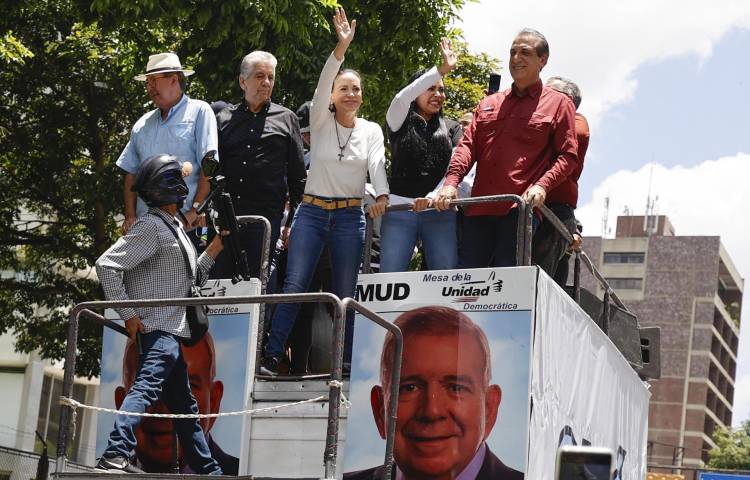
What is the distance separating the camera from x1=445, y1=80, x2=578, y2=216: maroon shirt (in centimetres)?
802

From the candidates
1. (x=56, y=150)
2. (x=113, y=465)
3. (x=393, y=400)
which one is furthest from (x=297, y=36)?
(x=113, y=465)

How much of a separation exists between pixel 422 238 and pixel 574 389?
4.44ft

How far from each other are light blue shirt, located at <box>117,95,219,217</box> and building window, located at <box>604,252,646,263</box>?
392 ft

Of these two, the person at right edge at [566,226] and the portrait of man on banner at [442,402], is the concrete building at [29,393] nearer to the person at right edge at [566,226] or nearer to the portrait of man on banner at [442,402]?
the person at right edge at [566,226]

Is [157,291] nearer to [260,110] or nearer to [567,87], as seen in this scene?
[260,110]

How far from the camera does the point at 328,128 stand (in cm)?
860

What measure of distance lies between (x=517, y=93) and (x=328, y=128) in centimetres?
127

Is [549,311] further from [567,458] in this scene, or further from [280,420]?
[567,458]

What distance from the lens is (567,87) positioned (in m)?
9.22

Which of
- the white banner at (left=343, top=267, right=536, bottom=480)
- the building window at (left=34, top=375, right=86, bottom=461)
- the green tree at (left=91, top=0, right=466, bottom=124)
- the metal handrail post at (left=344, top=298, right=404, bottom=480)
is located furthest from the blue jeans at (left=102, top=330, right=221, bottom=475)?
the building window at (left=34, top=375, right=86, bottom=461)

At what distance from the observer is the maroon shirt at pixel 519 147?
8016 mm

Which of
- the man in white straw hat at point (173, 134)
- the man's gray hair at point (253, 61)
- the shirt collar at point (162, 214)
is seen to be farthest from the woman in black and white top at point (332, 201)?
the shirt collar at point (162, 214)

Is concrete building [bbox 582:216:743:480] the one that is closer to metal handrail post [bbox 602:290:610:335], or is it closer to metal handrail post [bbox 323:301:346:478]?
metal handrail post [bbox 602:290:610:335]

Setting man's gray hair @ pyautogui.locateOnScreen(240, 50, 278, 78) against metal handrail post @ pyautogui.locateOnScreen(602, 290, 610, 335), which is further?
metal handrail post @ pyautogui.locateOnScreen(602, 290, 610, 335)
